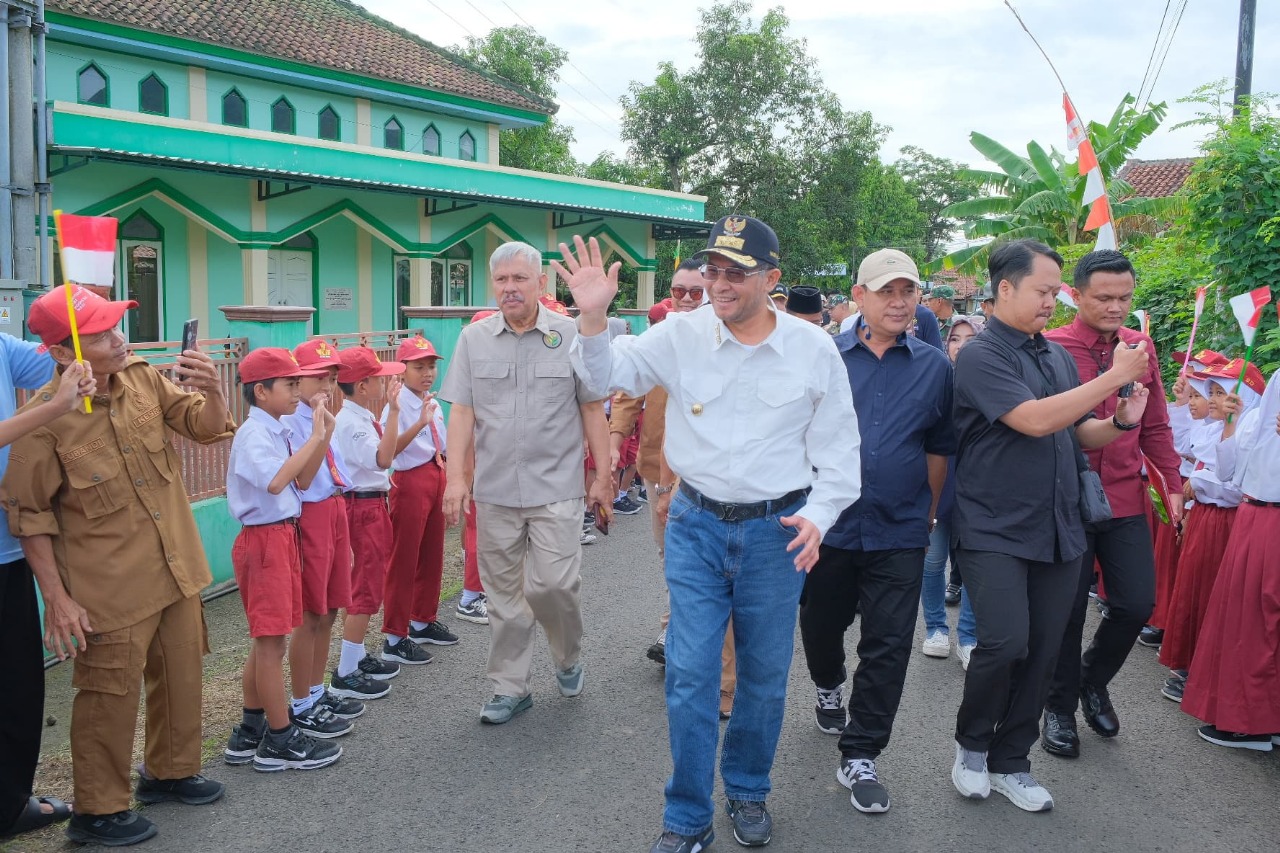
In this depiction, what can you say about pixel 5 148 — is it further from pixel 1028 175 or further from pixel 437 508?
pixel 1028 175

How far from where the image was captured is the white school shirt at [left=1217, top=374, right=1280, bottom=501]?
4844 mm

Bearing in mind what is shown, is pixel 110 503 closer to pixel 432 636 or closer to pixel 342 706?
pixel 342 706

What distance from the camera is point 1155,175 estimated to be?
32.9 metres

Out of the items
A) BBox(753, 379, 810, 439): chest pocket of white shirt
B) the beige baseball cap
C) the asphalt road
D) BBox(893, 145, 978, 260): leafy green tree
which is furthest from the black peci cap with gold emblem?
BBox(893, 145, 978, 260): leafy green tree

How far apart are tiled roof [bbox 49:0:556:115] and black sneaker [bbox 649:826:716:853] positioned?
63.2 ft

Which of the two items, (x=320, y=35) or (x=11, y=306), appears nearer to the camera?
(x=11, y=306)

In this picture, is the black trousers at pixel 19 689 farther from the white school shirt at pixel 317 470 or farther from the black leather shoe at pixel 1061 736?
the black leather shoe at pixel 1061 736

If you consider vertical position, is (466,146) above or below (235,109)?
above

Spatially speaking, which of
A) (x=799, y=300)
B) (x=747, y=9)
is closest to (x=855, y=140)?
(x=747, y=9)

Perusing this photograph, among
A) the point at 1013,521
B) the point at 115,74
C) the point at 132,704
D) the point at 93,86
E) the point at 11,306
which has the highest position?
the point at 115,74

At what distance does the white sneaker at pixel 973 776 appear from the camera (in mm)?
4211

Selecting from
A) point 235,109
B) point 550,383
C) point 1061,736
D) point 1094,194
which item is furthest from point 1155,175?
point 550,383

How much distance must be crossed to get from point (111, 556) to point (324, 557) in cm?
102

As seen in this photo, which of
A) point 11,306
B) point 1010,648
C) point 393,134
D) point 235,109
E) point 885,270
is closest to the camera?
point 1010,648
